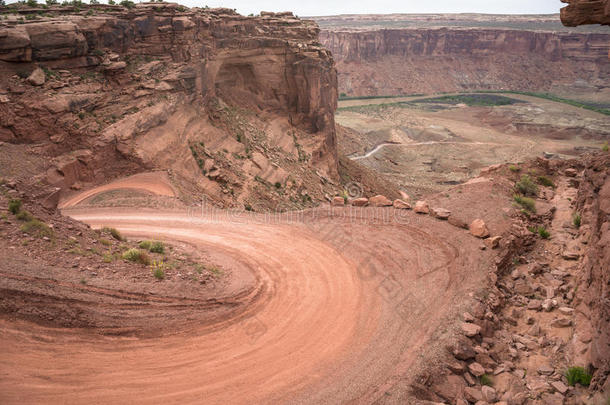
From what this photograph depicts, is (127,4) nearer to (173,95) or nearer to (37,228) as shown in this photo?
(173,95)

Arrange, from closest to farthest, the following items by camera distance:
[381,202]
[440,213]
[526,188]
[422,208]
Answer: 1. [440,213]
2. [422,208]
3. [381,202]
4. [526,188]

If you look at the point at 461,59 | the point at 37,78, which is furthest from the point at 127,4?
the point at 461,59

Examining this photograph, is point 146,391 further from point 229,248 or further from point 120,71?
point 120,71

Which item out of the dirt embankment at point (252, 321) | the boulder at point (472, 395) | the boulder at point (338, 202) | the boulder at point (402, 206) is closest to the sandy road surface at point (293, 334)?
the dirt embankment at point (252, 321)

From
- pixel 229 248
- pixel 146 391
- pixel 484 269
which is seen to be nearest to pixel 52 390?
pixel 146 391

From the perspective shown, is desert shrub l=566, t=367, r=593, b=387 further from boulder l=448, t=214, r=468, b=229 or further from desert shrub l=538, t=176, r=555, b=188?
desert shrub l=538, t=176, r=555, b=188

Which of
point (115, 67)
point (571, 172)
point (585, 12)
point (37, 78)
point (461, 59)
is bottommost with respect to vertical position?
point (571, 172)
